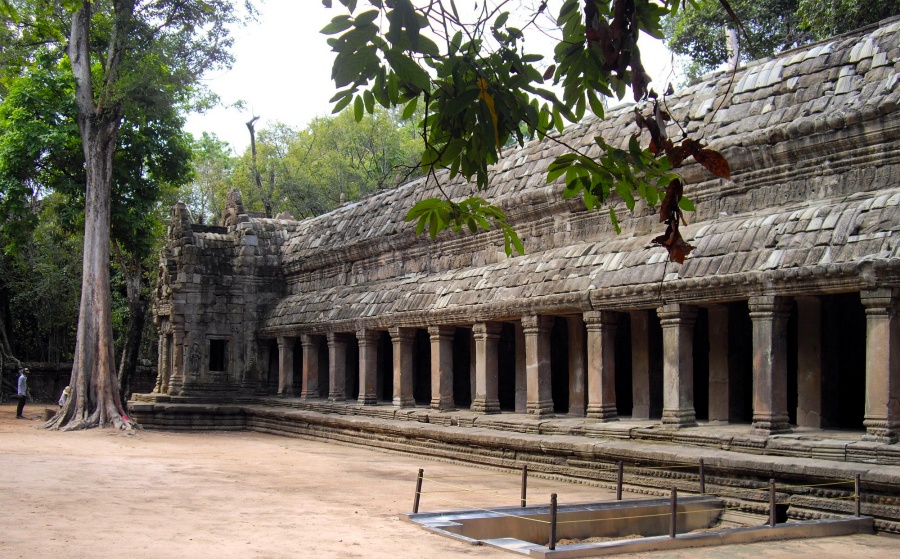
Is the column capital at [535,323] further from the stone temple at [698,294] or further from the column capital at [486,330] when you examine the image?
the column capital at [486,330]

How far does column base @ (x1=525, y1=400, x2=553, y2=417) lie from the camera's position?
14.3m

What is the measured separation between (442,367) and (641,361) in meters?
4.52

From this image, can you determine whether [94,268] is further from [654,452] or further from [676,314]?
[654,452]

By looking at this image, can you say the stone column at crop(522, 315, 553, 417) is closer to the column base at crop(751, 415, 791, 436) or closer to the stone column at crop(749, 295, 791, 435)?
the stone column at crop(749, 295, 791, 435)

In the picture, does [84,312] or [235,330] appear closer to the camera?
[84,312]

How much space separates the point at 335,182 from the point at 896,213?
35.2 metres

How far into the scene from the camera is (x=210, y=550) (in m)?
7.23

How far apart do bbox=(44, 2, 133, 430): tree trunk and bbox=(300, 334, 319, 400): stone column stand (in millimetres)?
3955

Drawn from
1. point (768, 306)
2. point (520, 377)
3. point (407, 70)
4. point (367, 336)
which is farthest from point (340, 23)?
point (367, 336)

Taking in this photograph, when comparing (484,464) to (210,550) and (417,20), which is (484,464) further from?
(417,20)

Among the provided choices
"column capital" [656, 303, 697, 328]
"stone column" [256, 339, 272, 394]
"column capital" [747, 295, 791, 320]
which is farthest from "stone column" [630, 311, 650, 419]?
"stone column" [256, 339, 272, 394]

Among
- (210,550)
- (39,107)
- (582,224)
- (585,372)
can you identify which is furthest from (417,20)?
(39,107)

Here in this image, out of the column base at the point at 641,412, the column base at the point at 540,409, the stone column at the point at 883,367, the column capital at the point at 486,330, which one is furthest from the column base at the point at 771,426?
the column capital at the point at 486,330

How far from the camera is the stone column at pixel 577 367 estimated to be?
1447 cm
